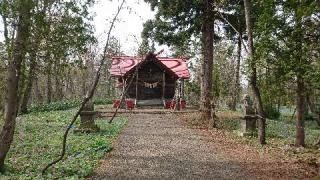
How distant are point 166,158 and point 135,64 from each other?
21.6 metres

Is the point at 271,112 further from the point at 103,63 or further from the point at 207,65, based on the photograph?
the point at 103,63

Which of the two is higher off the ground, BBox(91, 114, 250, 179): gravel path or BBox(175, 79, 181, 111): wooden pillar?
BBox(175, 79, 181, 111): wooden pillar

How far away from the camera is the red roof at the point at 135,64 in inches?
1298

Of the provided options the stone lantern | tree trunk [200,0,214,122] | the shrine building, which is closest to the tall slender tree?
tree trunk [200,0,214,122]

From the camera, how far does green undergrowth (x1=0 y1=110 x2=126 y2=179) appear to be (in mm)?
10500

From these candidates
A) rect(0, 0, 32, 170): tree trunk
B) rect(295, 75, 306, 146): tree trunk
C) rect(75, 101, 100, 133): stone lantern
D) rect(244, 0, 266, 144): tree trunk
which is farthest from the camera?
rect(75, 101, 100, 133): stone lantern

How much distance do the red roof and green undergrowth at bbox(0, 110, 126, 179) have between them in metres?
12.2

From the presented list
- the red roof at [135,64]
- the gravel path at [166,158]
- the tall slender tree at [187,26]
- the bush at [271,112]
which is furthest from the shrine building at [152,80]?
the gravel path at [166,158]

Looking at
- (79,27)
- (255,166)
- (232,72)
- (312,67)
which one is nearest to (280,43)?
(312,67)

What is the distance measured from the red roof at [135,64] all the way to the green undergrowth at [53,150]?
40.0 feet

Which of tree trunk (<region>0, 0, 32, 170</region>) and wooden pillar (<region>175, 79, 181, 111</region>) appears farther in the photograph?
wooden pillar (<region>175, 79, 181, 111</region>)

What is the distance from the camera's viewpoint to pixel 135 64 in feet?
110

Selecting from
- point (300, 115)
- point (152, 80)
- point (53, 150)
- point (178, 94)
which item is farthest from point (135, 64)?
point (53, 150)

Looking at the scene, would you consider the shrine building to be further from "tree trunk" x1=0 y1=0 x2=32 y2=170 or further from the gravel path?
"tree trunk" x1=0 y1=0 x2=32 y2=170
